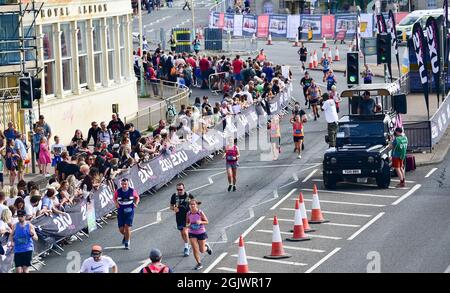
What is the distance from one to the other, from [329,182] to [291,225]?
14.2 ft

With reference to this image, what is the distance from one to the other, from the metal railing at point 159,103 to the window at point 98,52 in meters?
1.82

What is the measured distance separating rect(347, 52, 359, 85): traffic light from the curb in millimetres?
3326

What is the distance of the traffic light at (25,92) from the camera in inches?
1479

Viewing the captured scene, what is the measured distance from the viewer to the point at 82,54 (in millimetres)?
47406

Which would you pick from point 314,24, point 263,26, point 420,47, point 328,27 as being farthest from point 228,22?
point 420,47

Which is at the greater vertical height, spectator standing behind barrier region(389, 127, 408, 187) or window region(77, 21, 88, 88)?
window region(77, 21, 88, 88)

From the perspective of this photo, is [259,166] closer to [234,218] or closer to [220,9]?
[234,218]

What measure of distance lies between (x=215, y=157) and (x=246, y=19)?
45665 mm

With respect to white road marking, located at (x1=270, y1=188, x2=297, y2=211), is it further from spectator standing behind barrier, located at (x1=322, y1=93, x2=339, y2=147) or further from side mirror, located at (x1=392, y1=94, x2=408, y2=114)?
spectator standing behind barrier, located at (x1=322, y1=93, x2=339, y2=147)

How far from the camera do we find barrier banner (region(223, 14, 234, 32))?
87.8 m

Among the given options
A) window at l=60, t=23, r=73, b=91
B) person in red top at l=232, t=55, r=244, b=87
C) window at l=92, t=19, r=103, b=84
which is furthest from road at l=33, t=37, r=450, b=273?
person in red top at l=232, t=55, r=244, b=87

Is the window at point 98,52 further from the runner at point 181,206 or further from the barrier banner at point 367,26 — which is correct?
the barrier banner at point 367,26

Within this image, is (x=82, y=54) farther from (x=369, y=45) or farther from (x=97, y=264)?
(x=97, y=264)
